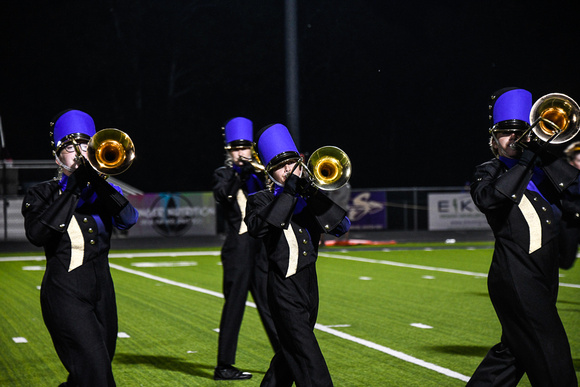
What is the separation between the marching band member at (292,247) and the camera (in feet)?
13.9

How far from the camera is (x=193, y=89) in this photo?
127 feet

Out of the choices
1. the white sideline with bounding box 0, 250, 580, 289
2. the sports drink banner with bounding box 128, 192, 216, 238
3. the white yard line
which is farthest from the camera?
the sports drink banner with bounding box 128, 192, 216, 238

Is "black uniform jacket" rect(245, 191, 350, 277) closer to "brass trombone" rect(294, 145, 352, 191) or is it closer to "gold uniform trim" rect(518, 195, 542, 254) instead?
"brass trombone" rect(294, 145, 352, 191)

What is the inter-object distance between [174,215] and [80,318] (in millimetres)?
20534

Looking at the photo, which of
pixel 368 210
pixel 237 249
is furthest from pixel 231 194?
pixel 368 210

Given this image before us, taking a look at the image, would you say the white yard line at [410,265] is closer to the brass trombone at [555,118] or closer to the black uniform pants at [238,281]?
the black uniform pants at [238,281]

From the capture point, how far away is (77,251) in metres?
4.24

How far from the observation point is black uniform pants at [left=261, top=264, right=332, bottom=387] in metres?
4.21

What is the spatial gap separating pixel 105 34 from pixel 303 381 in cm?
3569

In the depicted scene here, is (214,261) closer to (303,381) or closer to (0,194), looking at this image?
(0,194)

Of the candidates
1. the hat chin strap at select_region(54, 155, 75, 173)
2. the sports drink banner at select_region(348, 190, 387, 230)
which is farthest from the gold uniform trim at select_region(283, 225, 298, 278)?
the sports drink banner at select_region(348, 190, 387, 230)

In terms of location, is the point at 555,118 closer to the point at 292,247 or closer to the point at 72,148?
the point at 292,247

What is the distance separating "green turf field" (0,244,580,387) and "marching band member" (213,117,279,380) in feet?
1.34

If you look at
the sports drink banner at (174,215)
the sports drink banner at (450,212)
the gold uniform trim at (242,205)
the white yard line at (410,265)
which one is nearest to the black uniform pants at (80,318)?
the gold uniform trim at (242,205)
